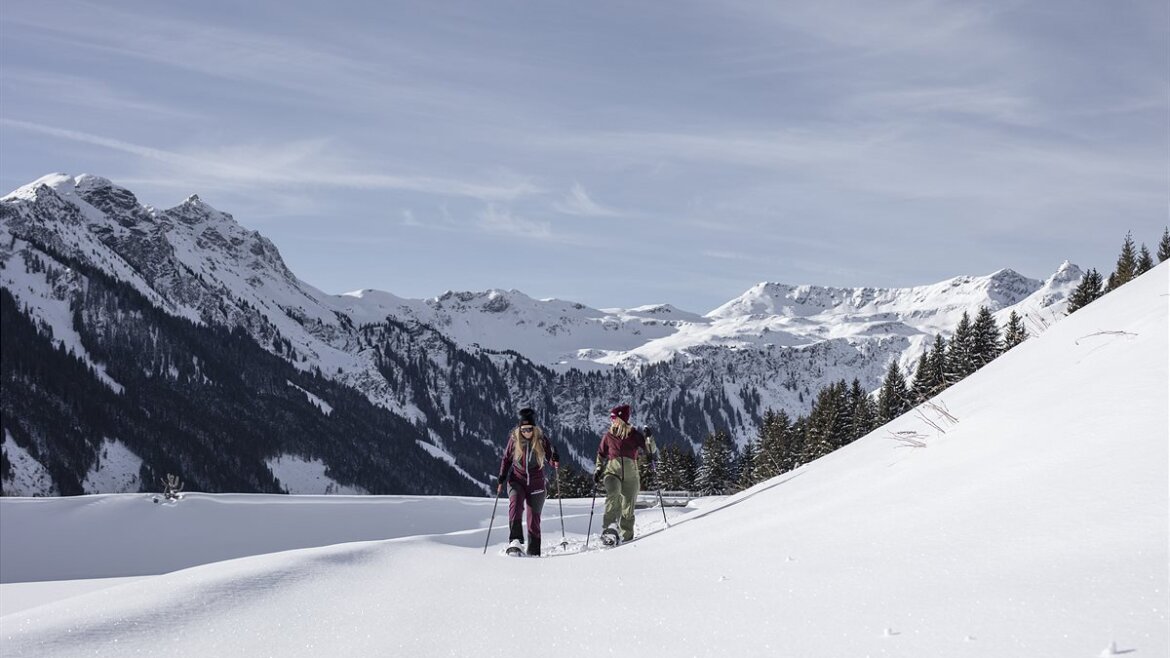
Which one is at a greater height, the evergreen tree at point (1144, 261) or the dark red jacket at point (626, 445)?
the evergreen tree at point (1144, 261)

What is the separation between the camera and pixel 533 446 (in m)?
11.7

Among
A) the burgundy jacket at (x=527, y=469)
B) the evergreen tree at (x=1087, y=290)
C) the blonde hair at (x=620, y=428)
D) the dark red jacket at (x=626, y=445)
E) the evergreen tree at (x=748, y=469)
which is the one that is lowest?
the evergreen tree at (x=748, y=469)

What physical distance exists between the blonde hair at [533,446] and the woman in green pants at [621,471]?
0.92m

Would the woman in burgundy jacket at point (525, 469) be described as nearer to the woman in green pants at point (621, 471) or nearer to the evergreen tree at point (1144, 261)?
the woman in green pants at point (621, 471)

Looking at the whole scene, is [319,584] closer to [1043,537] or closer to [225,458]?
[1043,537]

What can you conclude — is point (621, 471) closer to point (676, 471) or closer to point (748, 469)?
point (676, 471)

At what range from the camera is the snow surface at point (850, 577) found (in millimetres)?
3053

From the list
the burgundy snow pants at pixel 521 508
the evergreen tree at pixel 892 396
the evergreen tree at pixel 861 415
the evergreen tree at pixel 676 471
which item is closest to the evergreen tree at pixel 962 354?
the evergreen tree at pixel 892 396

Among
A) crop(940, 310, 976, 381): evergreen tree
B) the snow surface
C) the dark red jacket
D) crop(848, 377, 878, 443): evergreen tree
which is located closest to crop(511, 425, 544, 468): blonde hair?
the dark red jacket

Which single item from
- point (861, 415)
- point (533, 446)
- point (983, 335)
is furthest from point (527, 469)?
point (983, 335)

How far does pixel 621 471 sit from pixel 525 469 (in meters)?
1.54

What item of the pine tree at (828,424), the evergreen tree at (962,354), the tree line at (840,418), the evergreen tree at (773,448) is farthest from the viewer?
the evergreen tree at (773,448)

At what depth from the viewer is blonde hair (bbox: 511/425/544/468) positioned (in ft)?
38.5

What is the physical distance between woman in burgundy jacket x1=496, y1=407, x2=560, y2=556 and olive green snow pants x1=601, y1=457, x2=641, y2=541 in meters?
0.93
